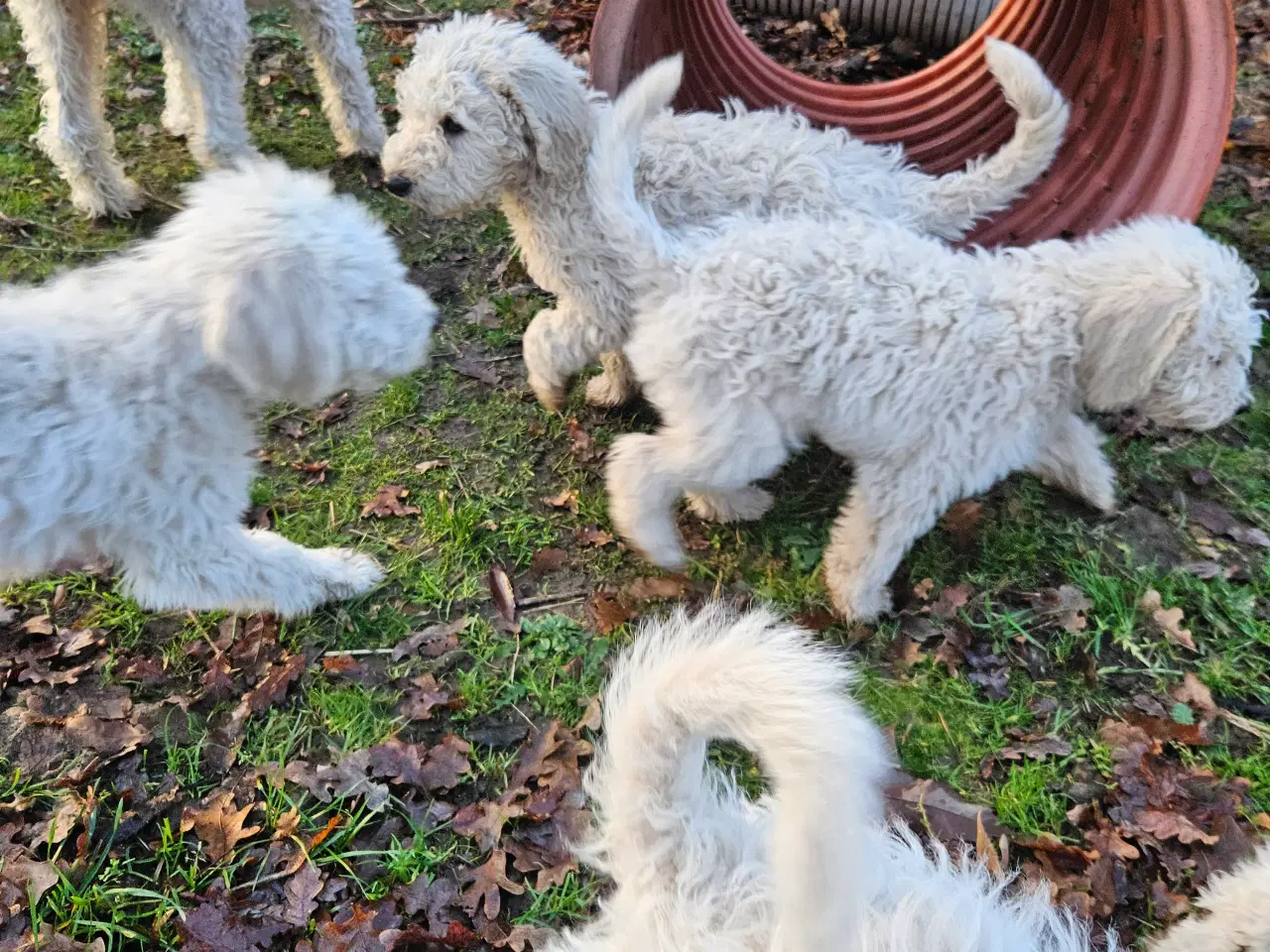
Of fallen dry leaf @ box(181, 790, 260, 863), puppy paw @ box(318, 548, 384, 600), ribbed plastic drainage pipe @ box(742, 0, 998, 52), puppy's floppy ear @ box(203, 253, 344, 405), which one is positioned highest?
ribbed plastic drainage pipe @ box(742, 0, 998, 52)

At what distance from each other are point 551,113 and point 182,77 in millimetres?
2309

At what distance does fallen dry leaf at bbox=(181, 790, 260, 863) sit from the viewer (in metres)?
2.71

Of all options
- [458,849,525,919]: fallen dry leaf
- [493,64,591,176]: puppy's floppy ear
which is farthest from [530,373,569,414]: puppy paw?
[458,849,525,919]: fallen dry leaf

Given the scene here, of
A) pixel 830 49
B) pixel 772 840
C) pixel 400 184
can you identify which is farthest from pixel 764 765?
pixel 830 49

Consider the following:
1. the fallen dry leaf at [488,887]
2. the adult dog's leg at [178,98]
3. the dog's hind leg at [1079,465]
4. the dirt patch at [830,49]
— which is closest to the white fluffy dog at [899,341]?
the dog's hind leg at [1079,465]

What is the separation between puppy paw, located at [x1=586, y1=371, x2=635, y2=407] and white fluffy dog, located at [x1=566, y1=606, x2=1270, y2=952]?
2.05m

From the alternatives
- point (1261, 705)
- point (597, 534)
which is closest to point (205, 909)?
point (597, 534)

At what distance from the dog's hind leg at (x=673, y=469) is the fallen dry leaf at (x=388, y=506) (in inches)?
38.1

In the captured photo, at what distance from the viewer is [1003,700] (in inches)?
118

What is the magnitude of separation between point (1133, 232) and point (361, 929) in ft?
10.6

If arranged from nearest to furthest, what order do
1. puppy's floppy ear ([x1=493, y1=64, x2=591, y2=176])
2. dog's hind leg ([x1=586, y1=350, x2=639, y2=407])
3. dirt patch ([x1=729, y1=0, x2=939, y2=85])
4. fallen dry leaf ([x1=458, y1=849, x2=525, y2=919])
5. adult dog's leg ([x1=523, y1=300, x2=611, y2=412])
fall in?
fallen dry leaf ([x1=458, y1=849, x2=525, y2=919]) → puppy's floppy ear ([x1=493, y1=64, x2=591, y2=176]) → adult dog's leg ([x1=523, y1=300, x2=611, y2=412]) → dog's hind leg ([x1=586, y1=350, x2=639, y2=407]) → dirt patch ([x1=729, y1=0, x2=939, y2=85])

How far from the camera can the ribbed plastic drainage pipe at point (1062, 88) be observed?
11.0ft

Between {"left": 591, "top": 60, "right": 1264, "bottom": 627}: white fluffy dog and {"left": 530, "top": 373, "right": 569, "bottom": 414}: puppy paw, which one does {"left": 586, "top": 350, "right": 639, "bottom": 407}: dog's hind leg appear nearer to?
{"left": 530, "top": 373, "right": 569, "bottom": 414}: puppy paw

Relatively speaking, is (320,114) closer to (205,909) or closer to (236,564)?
(236,564)
